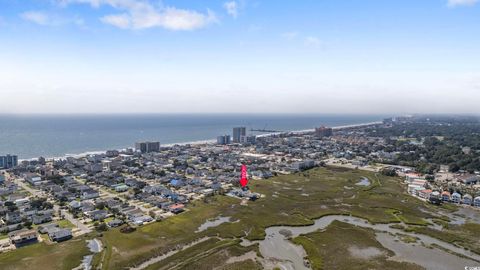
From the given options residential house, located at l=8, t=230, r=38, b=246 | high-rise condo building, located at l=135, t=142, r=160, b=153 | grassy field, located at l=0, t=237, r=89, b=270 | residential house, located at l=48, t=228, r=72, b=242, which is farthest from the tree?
residential house, located at l=8, t=230, r=38, b=246

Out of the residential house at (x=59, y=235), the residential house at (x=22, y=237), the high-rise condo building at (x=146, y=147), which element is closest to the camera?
the residential house at (x=22, y=237)

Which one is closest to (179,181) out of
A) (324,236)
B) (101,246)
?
(101,246)

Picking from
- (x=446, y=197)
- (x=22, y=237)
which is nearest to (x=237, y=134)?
(x=446, y=197)

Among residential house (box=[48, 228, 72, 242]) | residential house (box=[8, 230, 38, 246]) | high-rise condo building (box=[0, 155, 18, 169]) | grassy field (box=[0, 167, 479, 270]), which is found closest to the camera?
grassy field (box=[0, 167, 479, 270])

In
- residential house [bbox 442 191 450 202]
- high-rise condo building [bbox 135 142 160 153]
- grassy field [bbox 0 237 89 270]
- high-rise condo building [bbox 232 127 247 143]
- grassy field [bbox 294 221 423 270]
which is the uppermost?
high-rise condo building [bbox 232 127 247 143]

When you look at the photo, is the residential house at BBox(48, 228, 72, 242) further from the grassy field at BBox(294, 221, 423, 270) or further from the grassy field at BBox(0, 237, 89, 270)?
the grassy field at BBox(294, 221, 423, 270)

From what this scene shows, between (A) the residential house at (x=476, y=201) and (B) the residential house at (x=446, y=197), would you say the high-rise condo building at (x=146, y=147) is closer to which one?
(B) the residential house at (x=446, y=197)

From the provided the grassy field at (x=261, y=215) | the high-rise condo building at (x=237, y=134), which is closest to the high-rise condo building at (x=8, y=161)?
the grassy field at (x=261, y=215)

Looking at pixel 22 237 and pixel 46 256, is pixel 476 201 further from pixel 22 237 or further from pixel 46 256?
pixel 22 237
